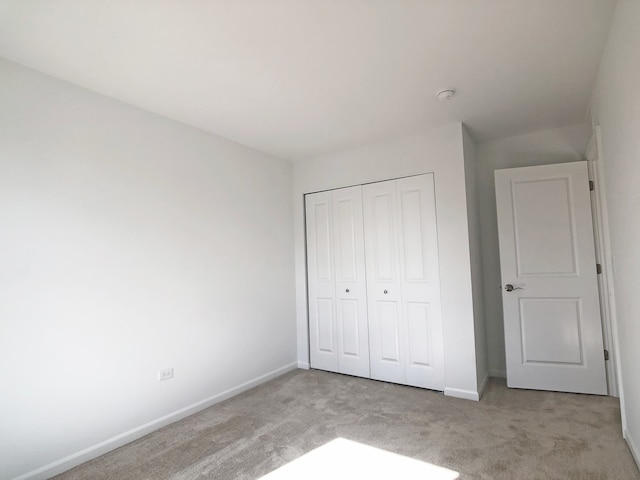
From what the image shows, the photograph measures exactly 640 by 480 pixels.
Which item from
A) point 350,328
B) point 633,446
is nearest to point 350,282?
point 350,328

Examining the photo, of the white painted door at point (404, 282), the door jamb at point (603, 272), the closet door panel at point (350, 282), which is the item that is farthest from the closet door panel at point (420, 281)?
the door jamb at point (603, 272)

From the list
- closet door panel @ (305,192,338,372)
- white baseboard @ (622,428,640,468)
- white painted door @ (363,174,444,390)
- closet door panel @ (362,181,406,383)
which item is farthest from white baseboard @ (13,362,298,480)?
white baseboard @ (622,428,640,468)

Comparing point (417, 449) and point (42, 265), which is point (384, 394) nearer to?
point (417, 449)

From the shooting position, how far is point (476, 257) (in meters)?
3.37

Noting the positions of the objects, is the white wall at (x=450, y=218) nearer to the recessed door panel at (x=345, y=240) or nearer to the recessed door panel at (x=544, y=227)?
→ the recessed door panel at (x=345, y=240)

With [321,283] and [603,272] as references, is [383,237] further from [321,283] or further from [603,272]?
[603,272]

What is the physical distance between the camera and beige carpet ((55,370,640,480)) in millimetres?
2029

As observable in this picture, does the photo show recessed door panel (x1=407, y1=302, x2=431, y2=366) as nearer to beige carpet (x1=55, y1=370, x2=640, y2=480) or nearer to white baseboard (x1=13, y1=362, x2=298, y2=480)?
beige carpet (x1=55, y1=370, x2=640, y2=480)

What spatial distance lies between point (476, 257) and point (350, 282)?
131 cm

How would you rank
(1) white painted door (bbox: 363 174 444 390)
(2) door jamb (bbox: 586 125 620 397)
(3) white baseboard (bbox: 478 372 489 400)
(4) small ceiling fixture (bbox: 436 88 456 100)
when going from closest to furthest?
(4) small ceiling fixture (bbox: 436 88 456 100) → (2) door jamb (bbox: 586 125 620 397) → (3) white baseboard (bbox: 478 372 489 400) → (1) white painted door (bbox: 363 174 444 390)

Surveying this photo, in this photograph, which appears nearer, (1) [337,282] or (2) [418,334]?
(2) [418,334]

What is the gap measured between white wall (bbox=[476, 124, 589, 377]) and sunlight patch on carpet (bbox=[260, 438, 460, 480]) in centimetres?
198

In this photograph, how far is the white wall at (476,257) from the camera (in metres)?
3.14

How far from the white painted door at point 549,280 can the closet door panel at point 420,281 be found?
0.71 m
